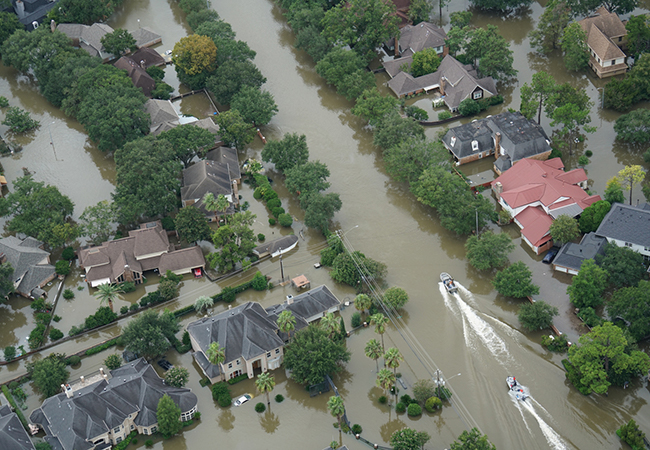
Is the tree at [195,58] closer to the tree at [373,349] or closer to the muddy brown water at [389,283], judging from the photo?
the muddy brown water at [389,283]

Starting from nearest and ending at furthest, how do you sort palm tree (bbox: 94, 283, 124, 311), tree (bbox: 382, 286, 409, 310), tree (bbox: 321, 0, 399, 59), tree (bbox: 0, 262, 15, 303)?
tree (bbox: 382, 286, 409, 310)
palm tree (bbox: 94, 283, 124, 311)
tree (bbox: 0, 262, 15, 303)
tree (bbox: 321, 0, 399, 59)

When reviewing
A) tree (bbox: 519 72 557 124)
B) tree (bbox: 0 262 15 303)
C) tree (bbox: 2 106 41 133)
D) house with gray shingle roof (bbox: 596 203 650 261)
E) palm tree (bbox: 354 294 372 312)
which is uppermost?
tree (bbox: 519 72 557 124)

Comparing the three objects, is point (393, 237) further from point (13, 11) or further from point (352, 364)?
point (13, 11)

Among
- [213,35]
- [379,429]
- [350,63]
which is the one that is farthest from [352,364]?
[213,35]

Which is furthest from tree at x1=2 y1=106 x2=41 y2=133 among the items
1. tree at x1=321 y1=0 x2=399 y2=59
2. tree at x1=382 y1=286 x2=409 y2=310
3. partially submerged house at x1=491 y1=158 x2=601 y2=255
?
partially submerged house at x1=491 y1=158 x2=601 y2=255

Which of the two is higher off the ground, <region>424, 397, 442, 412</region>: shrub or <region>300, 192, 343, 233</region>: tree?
<region>300, 192, 343, 233</region>: tree

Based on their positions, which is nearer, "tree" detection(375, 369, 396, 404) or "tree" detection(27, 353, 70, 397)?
"tree" detection(375, 369, 396, 404)

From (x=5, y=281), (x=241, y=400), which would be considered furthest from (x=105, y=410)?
(x=5, y=281)

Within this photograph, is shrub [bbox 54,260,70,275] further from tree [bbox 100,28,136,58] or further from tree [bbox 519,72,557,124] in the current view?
tree [bbox 519,72,557,124]
